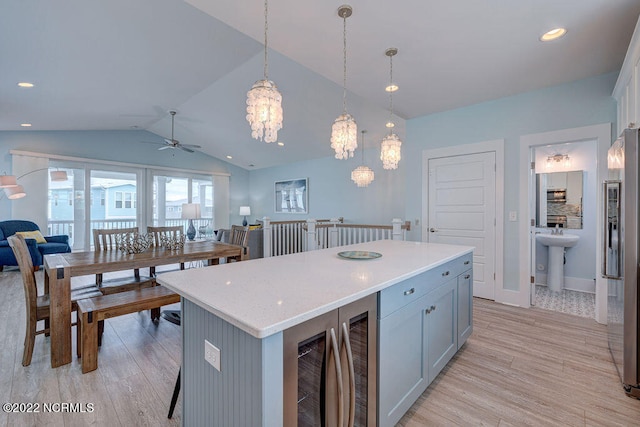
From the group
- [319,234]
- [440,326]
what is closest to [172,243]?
[319,234]

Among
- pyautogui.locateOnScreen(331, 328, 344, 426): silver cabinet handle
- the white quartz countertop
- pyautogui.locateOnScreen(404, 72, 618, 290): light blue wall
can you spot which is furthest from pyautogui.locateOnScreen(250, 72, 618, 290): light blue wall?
pyautogui.locateOnScreen(331, 328, 344, 426): silver cabinet handle

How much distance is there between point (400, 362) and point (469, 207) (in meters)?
3.04

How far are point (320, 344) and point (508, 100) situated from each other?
395 centimetres

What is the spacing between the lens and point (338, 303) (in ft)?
3.75

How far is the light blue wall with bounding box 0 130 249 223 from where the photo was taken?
596cm

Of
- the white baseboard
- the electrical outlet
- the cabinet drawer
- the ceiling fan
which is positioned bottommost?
the white baseboard

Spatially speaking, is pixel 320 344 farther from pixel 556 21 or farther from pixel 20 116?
pixel 20 116

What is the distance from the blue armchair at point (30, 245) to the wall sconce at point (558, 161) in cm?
867

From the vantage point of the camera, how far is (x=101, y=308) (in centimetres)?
217

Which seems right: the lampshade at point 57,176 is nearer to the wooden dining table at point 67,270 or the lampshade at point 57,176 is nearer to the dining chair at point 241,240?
the wooden dining table at point 67,270

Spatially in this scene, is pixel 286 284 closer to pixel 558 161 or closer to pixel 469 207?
pixel 469 207

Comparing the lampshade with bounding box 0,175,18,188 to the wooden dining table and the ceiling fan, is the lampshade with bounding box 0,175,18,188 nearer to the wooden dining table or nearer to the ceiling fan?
the ceiling fan

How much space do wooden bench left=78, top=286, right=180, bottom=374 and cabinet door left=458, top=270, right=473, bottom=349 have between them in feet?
7.88

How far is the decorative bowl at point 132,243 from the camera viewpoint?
2920mm
